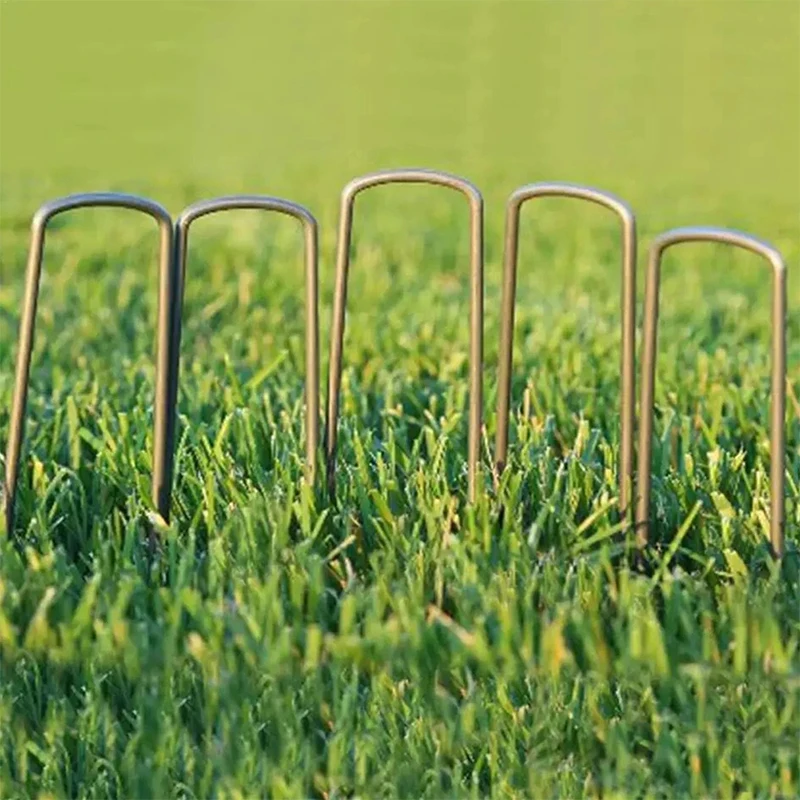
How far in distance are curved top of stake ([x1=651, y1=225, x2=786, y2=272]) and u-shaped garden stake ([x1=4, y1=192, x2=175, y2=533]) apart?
83cm

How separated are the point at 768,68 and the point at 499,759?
9.84 m

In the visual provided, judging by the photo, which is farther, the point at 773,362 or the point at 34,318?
the point at 34,318

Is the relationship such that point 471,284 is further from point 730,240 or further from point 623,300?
point 730,240

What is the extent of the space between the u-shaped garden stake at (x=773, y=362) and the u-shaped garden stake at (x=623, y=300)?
0.03 m

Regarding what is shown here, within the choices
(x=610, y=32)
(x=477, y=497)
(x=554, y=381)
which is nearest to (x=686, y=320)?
(x=554, y=381)

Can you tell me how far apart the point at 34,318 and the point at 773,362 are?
1.23 metres

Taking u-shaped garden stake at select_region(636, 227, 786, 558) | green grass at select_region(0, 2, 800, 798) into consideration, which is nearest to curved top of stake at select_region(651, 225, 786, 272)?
u-shaped garden stake at select_region(636, 227, 786, 558)

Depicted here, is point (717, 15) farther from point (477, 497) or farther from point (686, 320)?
point (477, 497)

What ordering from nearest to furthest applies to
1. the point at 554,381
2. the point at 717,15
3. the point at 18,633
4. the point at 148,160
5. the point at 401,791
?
the point at 401,791
the point at 18,633
the point at 554,381
the point at 148,160
the point at 717,15

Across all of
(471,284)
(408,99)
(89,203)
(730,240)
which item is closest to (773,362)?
(730,240)

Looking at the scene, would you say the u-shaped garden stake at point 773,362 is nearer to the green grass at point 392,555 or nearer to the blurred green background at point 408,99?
the green grass at point 392,555

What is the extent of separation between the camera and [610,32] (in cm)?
1262

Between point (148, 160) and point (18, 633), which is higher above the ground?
point (148, 160)

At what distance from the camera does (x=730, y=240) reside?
2400mm
